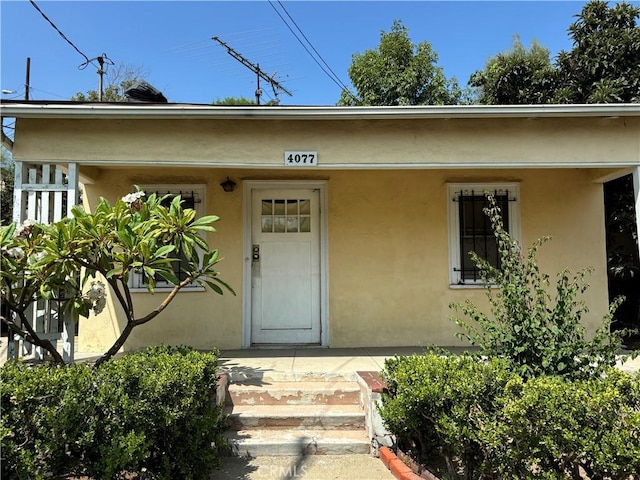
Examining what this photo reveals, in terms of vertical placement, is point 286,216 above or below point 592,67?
below

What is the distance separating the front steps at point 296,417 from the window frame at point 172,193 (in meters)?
2.09

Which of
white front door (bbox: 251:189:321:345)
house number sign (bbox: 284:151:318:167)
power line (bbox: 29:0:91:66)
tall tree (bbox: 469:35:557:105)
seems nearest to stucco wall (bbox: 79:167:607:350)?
white front door (bbox: 251:189:321:345)

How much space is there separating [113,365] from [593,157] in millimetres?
5303

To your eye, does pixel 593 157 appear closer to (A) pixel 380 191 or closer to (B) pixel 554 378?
(A) pixel 380 191

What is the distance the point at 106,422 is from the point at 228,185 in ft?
12.2

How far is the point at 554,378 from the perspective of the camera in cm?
254

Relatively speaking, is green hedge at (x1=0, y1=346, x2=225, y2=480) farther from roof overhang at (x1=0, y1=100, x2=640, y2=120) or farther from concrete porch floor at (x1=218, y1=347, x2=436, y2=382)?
roof overhang at (x1=0, y1=100, x2=640, y2=120)

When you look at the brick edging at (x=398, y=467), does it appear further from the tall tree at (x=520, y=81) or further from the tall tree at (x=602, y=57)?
the tall tree at (x=520, y=81)

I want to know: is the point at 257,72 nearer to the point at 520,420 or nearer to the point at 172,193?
the point at 172,193

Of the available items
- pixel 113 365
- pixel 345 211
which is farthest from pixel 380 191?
pixel 113 365

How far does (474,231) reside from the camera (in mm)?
5992

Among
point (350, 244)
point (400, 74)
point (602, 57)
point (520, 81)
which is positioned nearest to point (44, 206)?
point (350, 244)

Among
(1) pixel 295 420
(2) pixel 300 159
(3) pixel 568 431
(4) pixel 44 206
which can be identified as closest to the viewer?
(3) pixel 568 431

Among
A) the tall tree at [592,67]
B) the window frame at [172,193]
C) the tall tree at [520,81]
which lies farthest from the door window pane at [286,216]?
the tall tree at [520,81]
